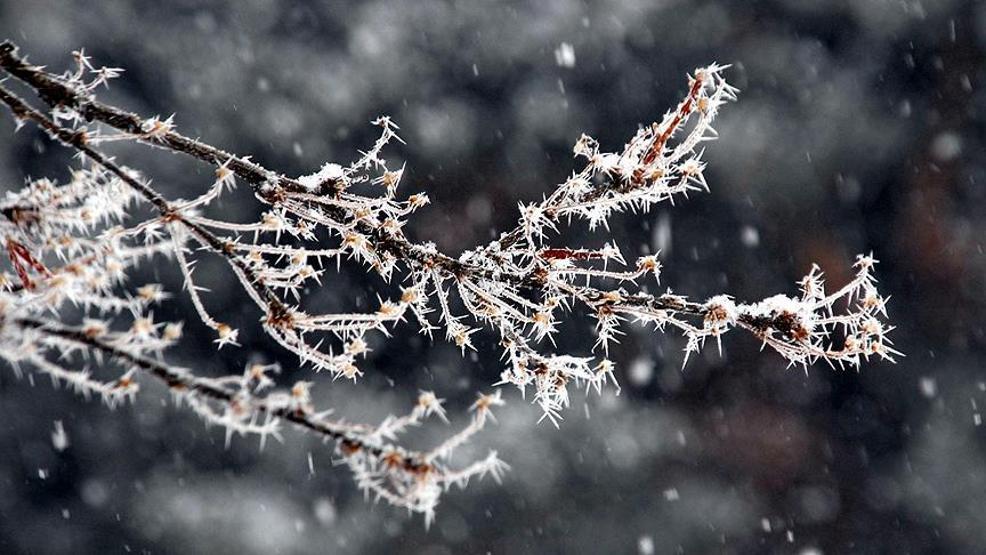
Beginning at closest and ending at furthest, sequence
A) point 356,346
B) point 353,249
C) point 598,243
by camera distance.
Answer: point 356,346 < point 353,249 < point 598,243

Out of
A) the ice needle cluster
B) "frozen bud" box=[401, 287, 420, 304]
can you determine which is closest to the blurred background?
the ice needle cluster

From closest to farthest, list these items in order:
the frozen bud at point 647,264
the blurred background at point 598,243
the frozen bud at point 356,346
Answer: the frozen bud at point 356,346 < the frozen bud at point 647,264 < the blurred background at point 598,243

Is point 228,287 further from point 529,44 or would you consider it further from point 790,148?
point 790,148

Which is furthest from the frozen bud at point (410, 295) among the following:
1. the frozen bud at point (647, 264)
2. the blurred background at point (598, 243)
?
the blurred background at point (598, 243)

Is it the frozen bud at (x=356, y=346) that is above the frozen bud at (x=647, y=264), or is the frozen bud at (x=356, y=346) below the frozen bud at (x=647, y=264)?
above

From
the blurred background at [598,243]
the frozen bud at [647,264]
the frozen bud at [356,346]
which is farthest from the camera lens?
the blurred background at [598,243]

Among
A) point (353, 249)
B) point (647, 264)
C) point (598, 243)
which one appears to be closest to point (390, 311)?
point (353, 249)

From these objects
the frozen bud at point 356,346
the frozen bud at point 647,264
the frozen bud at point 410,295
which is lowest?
the frozen bud at point 647,264

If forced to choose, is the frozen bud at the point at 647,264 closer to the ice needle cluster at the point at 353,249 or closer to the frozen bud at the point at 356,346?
the ice needle cluster at the point at 353,249

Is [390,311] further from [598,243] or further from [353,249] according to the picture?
[598,243]
